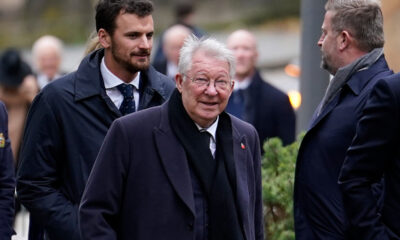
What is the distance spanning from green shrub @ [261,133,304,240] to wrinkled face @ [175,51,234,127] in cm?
199

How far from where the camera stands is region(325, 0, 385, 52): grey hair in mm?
5930

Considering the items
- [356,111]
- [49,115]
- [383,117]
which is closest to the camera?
[383,117]

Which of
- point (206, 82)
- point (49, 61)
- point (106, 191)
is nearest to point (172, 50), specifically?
point (49, 61)

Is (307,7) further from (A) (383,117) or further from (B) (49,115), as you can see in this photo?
(A) (383,117)

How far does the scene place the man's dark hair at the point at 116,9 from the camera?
6605 mm

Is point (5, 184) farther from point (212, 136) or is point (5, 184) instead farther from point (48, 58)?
point (48, 58)

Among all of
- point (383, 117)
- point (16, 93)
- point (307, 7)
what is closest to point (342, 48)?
point (383, 117)

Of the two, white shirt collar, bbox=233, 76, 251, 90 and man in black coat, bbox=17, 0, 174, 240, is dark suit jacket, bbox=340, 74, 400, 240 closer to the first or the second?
man in black coat, bbox=17, 0, 174, 240

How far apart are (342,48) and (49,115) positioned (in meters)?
1.67

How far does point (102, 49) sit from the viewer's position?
685cm

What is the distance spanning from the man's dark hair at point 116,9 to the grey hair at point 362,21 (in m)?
1.20

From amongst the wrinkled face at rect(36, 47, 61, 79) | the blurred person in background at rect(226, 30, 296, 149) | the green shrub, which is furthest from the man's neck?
the wrinkled face at rect(36, 47, 61, 79)

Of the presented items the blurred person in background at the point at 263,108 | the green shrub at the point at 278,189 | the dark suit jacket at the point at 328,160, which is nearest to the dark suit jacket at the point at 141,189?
the dark suit jacket at the point at 328,160

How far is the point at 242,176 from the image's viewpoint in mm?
5816
